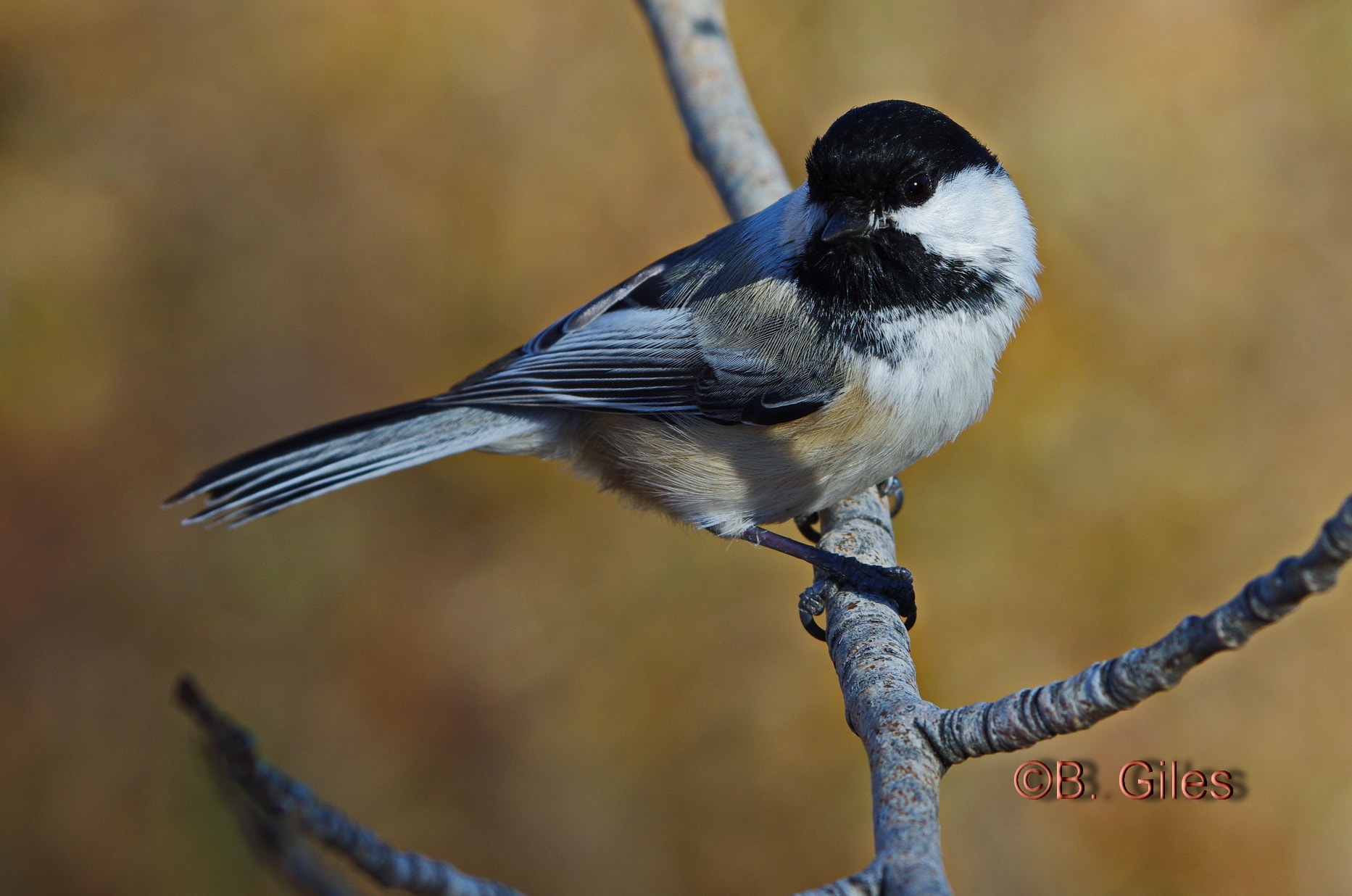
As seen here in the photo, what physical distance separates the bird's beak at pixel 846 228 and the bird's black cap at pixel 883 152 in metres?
0.04

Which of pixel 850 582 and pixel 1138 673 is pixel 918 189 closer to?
pixel 850 582

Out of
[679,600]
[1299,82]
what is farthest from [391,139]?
[1299,82]

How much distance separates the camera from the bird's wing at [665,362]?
2.22m

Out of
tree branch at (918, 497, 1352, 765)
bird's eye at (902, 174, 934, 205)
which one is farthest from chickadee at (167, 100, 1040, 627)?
tree branch at (918, 497, 1352, 765)

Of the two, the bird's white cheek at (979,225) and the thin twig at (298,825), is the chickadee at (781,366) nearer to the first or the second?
the bird's white cheek at (979,225)

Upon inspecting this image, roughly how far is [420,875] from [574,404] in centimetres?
153

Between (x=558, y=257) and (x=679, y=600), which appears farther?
(x=558, y=257)

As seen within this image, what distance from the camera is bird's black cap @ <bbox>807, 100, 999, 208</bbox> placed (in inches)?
78.2

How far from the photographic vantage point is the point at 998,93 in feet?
14.0

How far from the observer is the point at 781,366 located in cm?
221

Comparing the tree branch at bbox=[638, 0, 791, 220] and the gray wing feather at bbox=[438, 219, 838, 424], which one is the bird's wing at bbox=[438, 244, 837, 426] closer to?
the gray wing feather at bbox=[438, 219, 838, 424]

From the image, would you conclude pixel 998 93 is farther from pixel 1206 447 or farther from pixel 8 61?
pixel 8 61

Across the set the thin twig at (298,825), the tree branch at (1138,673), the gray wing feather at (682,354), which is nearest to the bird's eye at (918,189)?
the gray wing feather at (682,354)

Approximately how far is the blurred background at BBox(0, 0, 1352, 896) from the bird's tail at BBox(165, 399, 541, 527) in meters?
0.97
